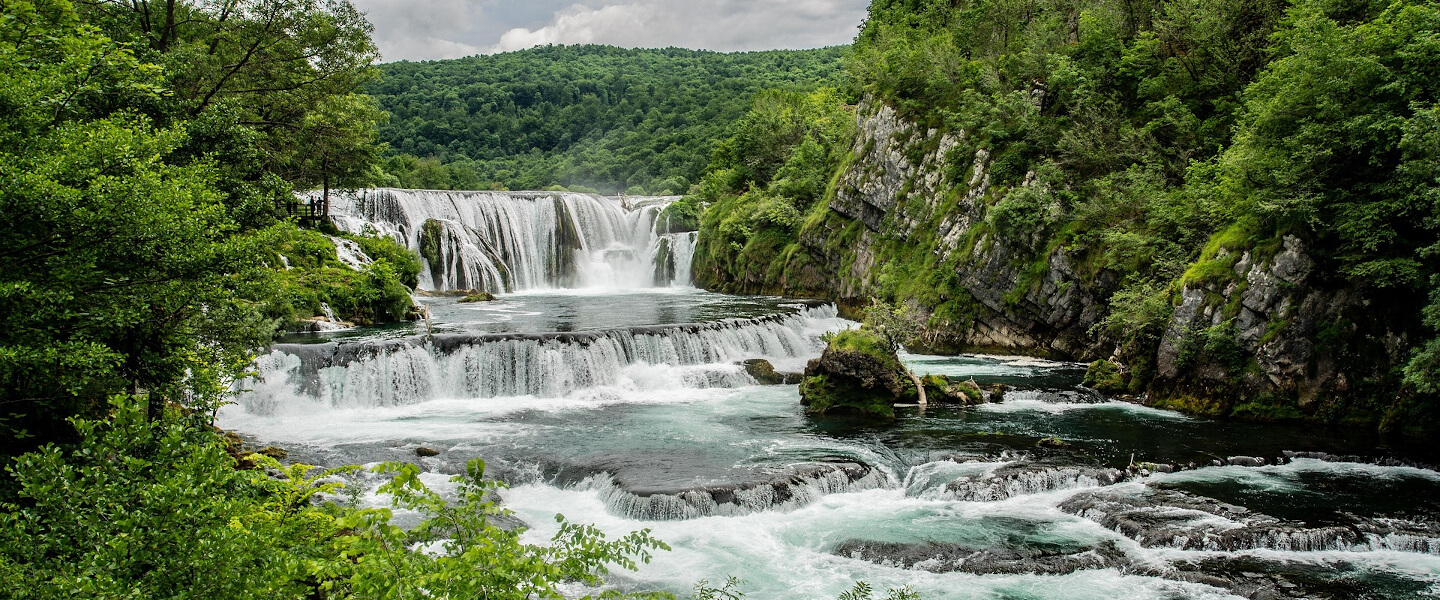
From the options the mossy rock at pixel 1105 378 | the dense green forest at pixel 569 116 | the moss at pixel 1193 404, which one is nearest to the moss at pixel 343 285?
the mossy rock at pixel 1105 378

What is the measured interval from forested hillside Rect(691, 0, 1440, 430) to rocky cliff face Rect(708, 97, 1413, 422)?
0.06 metres

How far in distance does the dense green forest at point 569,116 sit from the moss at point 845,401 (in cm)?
5535

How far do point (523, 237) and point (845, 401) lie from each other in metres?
33.2

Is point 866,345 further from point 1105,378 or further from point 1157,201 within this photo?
point 1157,201

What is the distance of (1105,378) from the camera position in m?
20.5

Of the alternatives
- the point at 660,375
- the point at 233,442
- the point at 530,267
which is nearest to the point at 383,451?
the point at 233,442

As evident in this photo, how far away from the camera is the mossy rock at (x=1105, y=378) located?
20.0 meters

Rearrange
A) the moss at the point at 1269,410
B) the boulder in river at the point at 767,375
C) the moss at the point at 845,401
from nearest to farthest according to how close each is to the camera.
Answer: the moss at the point at 1269,410
the moss at the point at 845,401
the boulder in river at the point at 767,375

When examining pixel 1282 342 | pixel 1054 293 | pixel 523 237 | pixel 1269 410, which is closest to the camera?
pixel 1282 342

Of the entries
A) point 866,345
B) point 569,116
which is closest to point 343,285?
point 866,345

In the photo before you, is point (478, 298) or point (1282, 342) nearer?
point (1282, 342)

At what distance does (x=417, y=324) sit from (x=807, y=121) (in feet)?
92.4

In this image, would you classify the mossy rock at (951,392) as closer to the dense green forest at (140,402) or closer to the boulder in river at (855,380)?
the boulder in river at (855,380)

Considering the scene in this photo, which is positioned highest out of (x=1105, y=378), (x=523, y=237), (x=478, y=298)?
(x=523, y=237)
